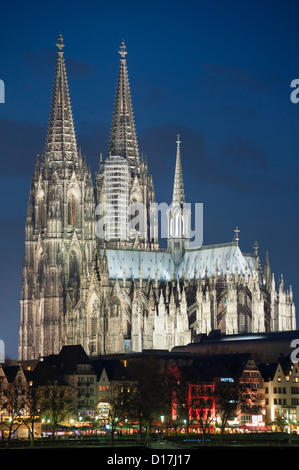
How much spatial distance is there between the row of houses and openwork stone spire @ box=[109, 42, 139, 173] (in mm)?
59061

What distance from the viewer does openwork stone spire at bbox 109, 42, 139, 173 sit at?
190m

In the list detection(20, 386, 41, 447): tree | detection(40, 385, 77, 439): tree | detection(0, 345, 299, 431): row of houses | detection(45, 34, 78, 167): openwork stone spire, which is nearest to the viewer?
detection(20, 386, 41, 447): tree

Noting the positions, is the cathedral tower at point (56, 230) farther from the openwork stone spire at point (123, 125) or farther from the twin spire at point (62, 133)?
the openwork stone spire at point (123, 125)

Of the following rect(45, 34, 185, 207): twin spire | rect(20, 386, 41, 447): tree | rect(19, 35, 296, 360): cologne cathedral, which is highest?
rect(45, 34, 185, 207): twin spire

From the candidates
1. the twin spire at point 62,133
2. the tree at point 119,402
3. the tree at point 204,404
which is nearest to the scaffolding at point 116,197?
the twin spire at point 62,133

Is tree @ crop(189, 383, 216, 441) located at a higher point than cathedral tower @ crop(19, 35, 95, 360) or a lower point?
lower

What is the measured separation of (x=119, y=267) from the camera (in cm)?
→ 17238

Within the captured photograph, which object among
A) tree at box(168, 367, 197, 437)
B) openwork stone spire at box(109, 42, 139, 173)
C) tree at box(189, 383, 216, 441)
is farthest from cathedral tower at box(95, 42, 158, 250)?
tree at box(189, 383, 216, 441)

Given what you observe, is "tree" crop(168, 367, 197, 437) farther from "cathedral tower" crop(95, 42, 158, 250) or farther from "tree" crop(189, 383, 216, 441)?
"cathedral tower" crop(95, 42, 158, 250)

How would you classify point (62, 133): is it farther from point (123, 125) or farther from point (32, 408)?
point (32, 408)

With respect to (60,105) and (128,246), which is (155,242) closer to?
(128,246)

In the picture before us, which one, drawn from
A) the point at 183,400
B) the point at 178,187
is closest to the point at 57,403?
the point at 183,400

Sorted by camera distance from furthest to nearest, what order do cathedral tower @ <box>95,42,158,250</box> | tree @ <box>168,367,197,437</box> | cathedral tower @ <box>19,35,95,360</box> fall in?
cathedral tower @ <box>95,42,158,250</box>, cathedral tower @ <box>19,35,95,360</box>, tree @ <box>168,367,197,437</box>

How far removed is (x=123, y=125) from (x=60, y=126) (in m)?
11.8
